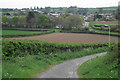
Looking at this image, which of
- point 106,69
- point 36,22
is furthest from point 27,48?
point 36,22

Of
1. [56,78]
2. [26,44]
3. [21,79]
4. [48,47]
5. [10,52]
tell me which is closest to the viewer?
[21,79]

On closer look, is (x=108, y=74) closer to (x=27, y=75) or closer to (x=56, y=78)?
(x=56, y=78)

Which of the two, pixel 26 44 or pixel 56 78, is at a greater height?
pixel 26 44

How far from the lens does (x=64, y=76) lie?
27.3 ft

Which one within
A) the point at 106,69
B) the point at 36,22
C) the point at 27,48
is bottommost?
the point at 106,69

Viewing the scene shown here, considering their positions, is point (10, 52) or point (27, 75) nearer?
point (27, 75)

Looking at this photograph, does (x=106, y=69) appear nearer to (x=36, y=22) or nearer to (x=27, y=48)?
(x=27, y=48)

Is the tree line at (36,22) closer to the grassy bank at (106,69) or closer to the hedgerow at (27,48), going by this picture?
the hedgerow at (27,48)

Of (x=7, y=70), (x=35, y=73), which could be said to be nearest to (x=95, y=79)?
(x=35, y=73)

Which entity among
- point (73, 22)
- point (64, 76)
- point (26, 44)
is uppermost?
point (73, 22)

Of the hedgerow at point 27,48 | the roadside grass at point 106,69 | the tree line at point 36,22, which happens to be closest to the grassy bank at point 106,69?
the roadside grass at point 106,69

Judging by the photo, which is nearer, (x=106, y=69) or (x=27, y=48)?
(x=106, y=69)

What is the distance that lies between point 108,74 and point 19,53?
25.7 ft

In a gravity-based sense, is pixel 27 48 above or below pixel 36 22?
below
